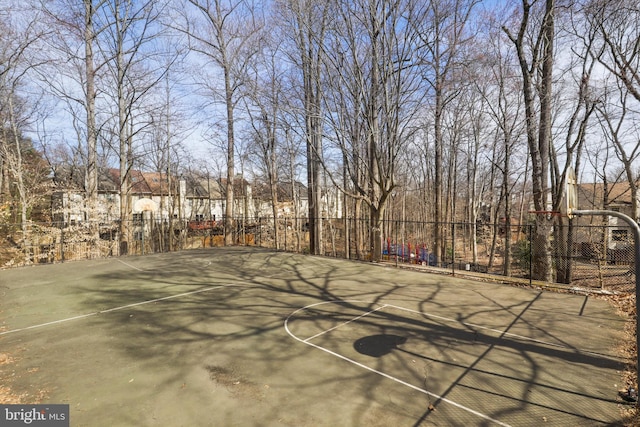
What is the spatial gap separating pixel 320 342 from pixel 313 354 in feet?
1.45

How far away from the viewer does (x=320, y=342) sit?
5.30 metres

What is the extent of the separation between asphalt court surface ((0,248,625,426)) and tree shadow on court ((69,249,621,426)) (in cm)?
3

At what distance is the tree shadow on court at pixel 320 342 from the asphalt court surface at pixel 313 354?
0.09 ft

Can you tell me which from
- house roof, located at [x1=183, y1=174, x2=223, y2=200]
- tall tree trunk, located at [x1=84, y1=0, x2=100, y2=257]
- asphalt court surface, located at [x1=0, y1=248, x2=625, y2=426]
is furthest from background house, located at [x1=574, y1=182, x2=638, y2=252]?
house roof, located at [x1=183, y1=174, x2=223, y2=200]

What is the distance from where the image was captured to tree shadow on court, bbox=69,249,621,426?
369cm

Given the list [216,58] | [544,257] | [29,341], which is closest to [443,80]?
[544,257]

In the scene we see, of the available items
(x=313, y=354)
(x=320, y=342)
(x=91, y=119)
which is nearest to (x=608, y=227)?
(x=320, y=342)

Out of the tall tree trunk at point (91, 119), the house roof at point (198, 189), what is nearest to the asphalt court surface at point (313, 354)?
the tall tree trunk at point (91, 119)

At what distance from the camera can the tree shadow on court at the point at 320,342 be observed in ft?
12.1

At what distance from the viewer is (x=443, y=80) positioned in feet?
48.2

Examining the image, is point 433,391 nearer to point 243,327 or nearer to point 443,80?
point 243,327

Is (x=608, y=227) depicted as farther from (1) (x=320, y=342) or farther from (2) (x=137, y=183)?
(2) (x=137, y=183)

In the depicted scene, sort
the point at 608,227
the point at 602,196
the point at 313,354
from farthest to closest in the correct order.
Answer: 1. the point at 602,196
2. the point at 608,227
3. the point at 313,354

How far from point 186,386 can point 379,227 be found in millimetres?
10045
